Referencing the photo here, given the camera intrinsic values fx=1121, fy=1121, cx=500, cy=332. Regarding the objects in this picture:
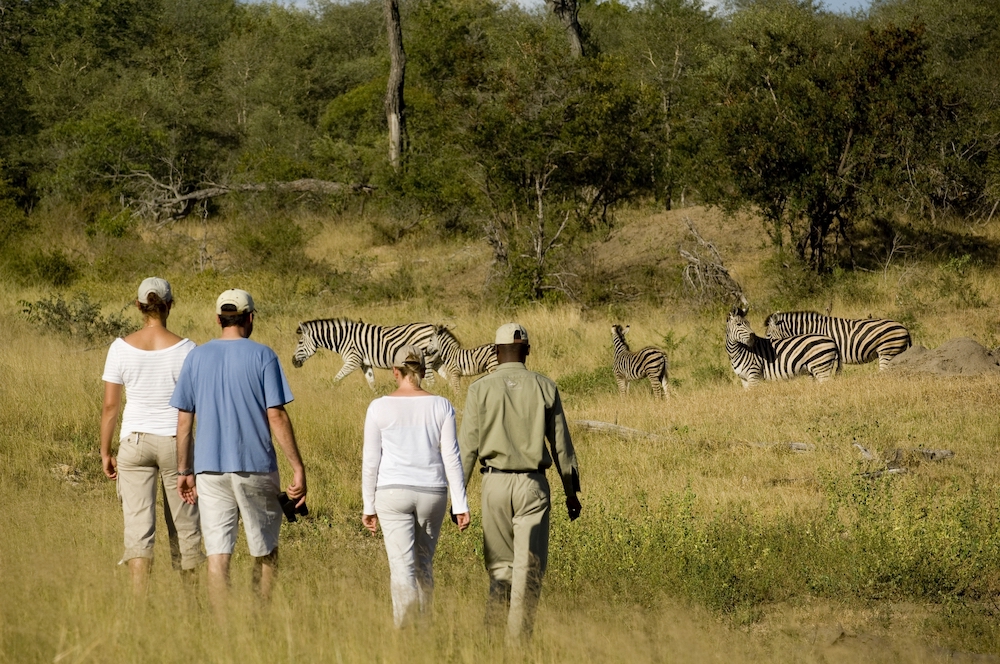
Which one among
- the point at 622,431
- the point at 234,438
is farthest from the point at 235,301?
the point at 622,431

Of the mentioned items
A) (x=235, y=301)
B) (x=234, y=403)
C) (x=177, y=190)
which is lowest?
(x=234, y=403)

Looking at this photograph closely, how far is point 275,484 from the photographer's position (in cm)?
559

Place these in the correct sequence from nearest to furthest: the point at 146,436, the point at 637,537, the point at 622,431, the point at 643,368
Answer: the point at 146,436 < the point at 637,537 < the point at 622,431 < the point at 643,368

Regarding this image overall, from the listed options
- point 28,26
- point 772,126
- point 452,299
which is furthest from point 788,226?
point 28,26

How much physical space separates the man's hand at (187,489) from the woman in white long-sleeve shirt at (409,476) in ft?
3.02

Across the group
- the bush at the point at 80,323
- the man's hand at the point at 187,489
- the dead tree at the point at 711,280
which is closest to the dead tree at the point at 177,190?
the bush at the point at 80,323

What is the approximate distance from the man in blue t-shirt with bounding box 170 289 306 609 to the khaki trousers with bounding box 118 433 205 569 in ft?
1.45

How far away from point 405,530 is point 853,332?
12745 mm

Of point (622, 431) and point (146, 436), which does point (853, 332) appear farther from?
point (146, 436)

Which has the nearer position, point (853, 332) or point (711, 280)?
point (853, 332)

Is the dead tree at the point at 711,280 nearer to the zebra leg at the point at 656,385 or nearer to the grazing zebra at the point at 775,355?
the grazing zebra at the point at 775,355

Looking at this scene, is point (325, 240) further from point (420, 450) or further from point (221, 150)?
point (420, 450)

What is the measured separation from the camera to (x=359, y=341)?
16938 millimetres

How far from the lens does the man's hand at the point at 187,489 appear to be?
18.6ft
